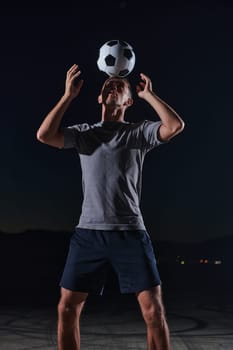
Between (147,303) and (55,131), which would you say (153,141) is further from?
(147,303)

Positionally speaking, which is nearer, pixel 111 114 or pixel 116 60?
pixel 111 114

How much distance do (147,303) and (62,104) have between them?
1478 mm

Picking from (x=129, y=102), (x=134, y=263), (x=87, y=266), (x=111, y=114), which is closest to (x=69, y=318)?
(x=87, y=266)

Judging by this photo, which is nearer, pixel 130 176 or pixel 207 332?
pixel 130 176

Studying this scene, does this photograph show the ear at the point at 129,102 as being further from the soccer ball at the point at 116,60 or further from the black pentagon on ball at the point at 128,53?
the black pentagon on ball at the point at 128,53

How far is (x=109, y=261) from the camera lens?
394 centimetres

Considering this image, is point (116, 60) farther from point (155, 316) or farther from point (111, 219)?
point (155, 316)

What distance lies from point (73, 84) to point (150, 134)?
655 millimetres

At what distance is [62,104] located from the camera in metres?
4.09

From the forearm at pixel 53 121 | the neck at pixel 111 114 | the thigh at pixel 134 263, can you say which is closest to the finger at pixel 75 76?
the forearm at pixel 53 121

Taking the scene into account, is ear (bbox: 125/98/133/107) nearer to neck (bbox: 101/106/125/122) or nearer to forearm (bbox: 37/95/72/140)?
neck (bbox: 101/106/125/122)

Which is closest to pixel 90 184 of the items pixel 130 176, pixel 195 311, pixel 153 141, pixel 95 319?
pixel 130 176

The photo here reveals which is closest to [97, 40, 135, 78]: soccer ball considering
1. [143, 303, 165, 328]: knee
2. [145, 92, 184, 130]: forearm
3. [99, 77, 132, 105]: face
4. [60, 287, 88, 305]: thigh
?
[99, 77, 132, 105]: face

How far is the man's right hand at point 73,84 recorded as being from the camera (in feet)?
13.6
